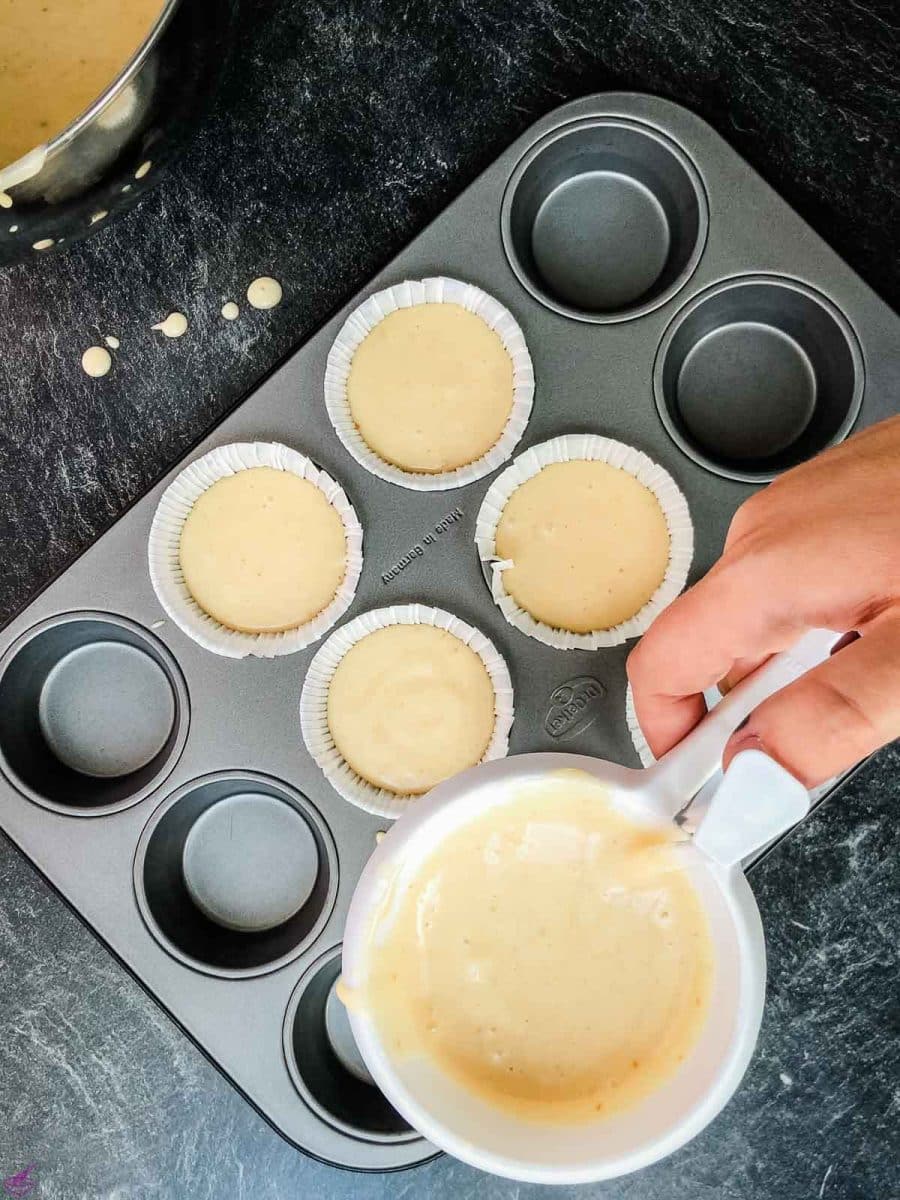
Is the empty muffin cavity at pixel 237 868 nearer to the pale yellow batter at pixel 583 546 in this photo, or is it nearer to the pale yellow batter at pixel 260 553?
the pale yellow batter at pixel 260 553

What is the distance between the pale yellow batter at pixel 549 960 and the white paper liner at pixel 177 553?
0.52 m

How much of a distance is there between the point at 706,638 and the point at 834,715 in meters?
0.22

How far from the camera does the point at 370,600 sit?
161cm

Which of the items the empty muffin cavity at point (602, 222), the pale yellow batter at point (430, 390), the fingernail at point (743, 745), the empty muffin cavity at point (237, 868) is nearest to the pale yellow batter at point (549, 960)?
the fingernail at point (743, 745)

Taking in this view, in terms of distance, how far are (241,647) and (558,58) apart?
110cm

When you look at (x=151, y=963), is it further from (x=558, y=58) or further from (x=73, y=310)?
(x=558, y=58)

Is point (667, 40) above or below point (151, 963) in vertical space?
above

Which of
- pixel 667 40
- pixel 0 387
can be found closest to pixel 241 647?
pixel 0 387

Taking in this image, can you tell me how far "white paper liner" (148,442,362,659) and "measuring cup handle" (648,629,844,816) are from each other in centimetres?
61

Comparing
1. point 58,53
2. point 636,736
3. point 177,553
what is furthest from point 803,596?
point 58,53

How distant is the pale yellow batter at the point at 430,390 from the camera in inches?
64.2

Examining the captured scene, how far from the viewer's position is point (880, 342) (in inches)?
61.4

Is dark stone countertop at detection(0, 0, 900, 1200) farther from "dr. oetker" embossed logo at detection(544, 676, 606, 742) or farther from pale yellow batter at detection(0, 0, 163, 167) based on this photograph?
"dr. oetker" embossed logo at detection(544, 676, 606, 742)

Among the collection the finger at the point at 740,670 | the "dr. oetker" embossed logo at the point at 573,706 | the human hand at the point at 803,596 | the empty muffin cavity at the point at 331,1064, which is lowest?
the empty muffin cavity at the point at 331,1064
